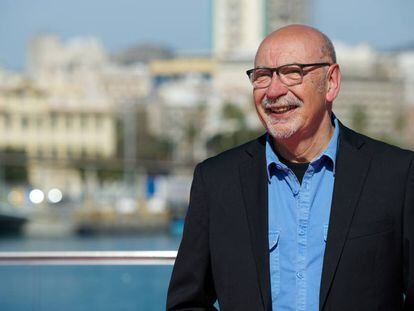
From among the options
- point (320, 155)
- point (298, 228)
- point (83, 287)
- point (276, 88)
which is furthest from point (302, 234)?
point (83, 287)

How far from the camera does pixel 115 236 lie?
4622cm

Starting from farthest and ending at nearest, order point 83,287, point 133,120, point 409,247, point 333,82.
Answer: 1. point 133,120
2. point 83,287
3. point 333,82
4. point 409,247

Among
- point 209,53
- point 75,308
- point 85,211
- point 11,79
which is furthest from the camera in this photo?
point 209,53

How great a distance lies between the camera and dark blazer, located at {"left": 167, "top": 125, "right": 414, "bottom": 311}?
1.85 metres

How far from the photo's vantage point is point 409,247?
72.8 inches

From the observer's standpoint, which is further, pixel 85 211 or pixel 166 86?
pixel 166 86

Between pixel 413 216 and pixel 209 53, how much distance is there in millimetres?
92489

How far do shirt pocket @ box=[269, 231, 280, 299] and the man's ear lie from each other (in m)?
0.26

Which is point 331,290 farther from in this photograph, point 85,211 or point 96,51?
point 96,51

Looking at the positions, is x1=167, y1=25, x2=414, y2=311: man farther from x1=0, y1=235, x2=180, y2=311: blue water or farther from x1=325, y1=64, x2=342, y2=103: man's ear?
x1=0, y1=235, x2=180, y2=311: blue water

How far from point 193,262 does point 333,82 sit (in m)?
0.40

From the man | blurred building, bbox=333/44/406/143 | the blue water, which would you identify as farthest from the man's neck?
blurred building, bbox=333/44/406/143

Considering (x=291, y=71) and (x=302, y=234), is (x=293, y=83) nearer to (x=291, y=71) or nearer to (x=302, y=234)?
(x=291, y=71)

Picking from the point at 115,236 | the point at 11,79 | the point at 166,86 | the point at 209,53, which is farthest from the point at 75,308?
the point at 209,53
